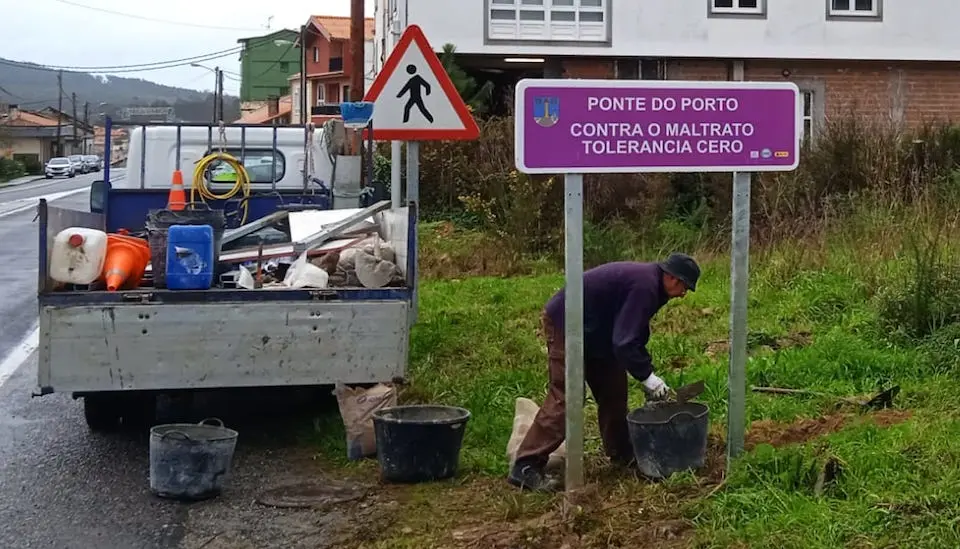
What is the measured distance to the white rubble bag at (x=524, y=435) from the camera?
6.27 metres

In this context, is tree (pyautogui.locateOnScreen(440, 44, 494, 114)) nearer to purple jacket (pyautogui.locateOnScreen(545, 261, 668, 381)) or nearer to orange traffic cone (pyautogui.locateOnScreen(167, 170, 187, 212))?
orange traffic cone (pyautogui.locateOnScreen(167, 170, 187, 212))

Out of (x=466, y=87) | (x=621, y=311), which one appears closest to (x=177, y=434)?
(x=621, y=311)

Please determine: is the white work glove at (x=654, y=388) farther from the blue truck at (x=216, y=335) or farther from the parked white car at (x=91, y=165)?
the parked white car at (x=91, y=165)

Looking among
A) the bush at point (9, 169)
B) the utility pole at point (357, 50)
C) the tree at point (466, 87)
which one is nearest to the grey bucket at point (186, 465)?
the utility pole at point (357, 50)

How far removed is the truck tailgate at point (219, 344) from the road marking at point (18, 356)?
3.19 meters

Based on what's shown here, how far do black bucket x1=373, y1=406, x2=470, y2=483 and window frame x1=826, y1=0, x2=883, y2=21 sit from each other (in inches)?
980

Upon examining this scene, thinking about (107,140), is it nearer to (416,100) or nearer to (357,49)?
(416,100)

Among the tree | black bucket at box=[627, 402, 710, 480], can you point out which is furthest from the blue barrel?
the tree

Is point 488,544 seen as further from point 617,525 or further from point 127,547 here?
point 127,547

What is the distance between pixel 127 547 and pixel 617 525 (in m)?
2.25

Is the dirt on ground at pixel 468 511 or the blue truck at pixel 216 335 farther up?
the blue truck at pixel 216 335

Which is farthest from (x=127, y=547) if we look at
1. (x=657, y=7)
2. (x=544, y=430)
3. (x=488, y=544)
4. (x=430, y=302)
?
(x=657, y=7)

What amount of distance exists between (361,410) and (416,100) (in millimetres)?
2218

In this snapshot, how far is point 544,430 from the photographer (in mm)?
6105
